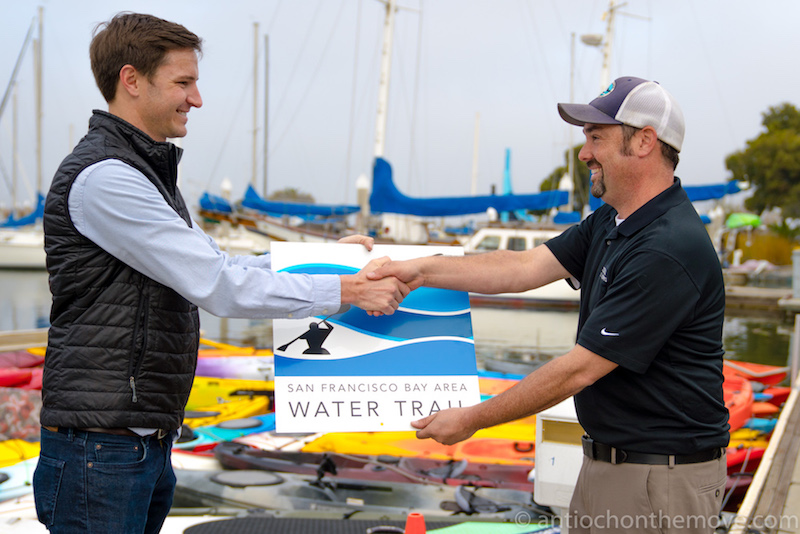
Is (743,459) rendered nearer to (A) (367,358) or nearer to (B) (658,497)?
(B) (658,497)

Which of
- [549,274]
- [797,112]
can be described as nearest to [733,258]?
[797,112]

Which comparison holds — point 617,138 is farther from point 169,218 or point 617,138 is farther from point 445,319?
point 169,218

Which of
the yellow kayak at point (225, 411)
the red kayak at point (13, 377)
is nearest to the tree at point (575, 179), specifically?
the yellow kayak at point (225, 411)

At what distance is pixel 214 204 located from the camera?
2597 cm

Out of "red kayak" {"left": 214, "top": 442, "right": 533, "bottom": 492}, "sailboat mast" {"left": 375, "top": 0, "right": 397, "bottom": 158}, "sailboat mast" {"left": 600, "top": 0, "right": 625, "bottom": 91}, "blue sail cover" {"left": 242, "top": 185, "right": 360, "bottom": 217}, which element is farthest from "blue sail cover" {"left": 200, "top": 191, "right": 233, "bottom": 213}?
"red kayak" {"left": 214, "top": 442, "right": 533, "bottom": 492}

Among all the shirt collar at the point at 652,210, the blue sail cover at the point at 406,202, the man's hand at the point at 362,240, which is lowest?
the man's hand at the point at 362,240

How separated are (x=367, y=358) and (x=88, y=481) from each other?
3.80ft

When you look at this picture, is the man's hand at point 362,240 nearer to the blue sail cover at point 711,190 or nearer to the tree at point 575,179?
the blue sail cover at point 711,190

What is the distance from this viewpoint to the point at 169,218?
2.01m

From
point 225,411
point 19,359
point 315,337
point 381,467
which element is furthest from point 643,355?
point 19,359

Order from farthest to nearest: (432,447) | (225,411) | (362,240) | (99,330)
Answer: (225,411)
(432,447)
(362,240)
(99,330)

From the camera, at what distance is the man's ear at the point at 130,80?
6.74 feet

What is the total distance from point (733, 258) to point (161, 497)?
37572mm

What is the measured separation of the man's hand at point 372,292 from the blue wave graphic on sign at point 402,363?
0.69 ft
